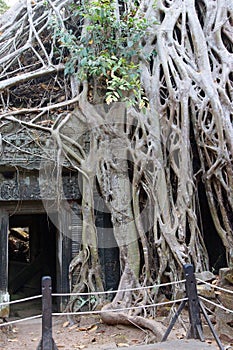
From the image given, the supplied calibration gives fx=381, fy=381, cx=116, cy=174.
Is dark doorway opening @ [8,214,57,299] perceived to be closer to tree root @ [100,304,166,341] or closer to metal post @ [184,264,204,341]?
tree root @ [100,304,166,341]

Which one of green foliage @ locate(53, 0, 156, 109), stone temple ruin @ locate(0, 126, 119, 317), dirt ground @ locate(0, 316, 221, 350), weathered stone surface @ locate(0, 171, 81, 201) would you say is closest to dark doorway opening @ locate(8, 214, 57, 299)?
stone temple ruin @ locate(0, 126, 119, 317)

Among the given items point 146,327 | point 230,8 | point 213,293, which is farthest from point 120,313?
point 230,8

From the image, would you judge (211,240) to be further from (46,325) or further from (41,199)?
(46,325)

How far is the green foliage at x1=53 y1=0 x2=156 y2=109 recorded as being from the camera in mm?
3881

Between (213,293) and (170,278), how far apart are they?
1.61ft

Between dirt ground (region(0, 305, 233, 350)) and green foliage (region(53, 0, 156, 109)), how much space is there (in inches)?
81.7

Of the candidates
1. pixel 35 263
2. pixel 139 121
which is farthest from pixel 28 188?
pixel 35 263

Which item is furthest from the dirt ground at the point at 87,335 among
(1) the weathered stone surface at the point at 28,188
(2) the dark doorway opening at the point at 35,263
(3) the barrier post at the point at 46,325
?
(2) the dark doorway opening at the point at 35,263

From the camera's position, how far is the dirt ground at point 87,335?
10.1ft

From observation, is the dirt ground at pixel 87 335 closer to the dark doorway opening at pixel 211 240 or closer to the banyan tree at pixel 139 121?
the banyan tree at pixel 139 121

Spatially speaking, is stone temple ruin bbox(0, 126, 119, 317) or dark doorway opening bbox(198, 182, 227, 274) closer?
stone temple ruin bbox(0, 126, 119, 317)

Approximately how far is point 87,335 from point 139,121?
211 centimetres

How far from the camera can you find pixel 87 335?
345 cm

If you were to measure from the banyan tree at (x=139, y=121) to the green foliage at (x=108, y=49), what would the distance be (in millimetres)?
13
